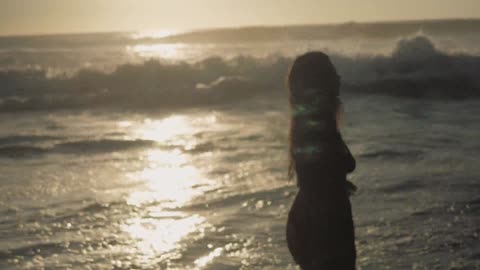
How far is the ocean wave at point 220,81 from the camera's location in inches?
1014

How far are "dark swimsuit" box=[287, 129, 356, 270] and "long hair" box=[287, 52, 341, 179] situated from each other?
0.06 m

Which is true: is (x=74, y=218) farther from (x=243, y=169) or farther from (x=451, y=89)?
(x=451, y=89)

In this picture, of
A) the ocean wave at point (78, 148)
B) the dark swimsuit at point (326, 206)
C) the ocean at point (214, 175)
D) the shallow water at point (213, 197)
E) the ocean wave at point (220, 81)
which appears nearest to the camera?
the dark swimsuit at point (326, 206)

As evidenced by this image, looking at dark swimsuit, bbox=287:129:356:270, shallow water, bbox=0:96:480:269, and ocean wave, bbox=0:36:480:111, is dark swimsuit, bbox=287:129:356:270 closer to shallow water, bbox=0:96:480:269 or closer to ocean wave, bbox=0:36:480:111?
shallow water, bbox=0:96:480:269

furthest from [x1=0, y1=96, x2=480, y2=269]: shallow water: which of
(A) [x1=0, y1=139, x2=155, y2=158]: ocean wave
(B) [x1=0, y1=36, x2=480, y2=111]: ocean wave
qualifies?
(B) [x1=0, y1=36, x2=480, y2=111]: ocean wave

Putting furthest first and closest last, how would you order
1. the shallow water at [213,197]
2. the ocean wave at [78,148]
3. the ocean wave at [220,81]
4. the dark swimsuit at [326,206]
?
1. the ocean wave at [220,81]
2. the ocean wave at [78,148]
3. the shallow water at [213,197]
4. the dark swimsuit at [326,206]

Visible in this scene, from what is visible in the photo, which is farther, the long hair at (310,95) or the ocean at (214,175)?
→ the ocean at (214,175)

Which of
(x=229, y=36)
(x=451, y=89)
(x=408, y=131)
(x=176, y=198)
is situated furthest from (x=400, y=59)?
(x=229, y=36)

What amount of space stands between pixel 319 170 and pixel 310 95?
0.33 metres

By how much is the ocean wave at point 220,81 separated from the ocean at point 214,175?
0.14 m

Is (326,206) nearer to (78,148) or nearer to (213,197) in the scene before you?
(213,197)

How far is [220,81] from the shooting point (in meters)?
27.9

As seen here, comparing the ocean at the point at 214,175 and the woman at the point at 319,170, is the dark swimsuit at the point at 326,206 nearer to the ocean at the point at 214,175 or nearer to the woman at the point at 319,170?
the woman at the point at 319,170

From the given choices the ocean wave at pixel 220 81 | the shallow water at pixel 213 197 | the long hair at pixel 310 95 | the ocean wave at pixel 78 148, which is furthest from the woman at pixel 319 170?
the ocean wave at pixel 220 81
